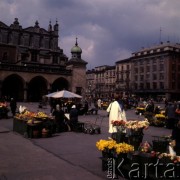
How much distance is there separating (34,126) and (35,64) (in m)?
44.4

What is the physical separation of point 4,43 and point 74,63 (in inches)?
563

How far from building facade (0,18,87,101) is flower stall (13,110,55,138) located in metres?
35.7

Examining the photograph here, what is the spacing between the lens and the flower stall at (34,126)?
47.0 feet

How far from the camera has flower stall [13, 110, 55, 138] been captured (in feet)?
47.0

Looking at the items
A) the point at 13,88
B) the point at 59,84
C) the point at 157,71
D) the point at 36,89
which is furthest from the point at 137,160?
the point at 157,71

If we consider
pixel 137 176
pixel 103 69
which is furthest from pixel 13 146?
pixel 103 69

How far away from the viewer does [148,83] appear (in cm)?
8531

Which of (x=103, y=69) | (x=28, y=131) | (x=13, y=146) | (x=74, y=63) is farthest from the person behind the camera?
(x=103, y=69)

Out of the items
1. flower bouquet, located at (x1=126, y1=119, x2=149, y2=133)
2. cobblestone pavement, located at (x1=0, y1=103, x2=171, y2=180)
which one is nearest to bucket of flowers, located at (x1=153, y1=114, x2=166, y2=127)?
cobblestone pavement, located at (x1=0, y1=103, x2=171, y2=180)

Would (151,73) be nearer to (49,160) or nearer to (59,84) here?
(59,84)

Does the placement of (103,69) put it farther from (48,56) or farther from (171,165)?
(171,165)

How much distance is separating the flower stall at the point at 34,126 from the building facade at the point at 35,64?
35.7 m

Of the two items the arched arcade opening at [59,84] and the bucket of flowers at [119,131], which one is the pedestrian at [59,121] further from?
the arched arcade opening at [59,84]

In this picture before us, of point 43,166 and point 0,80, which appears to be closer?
point 43,166
